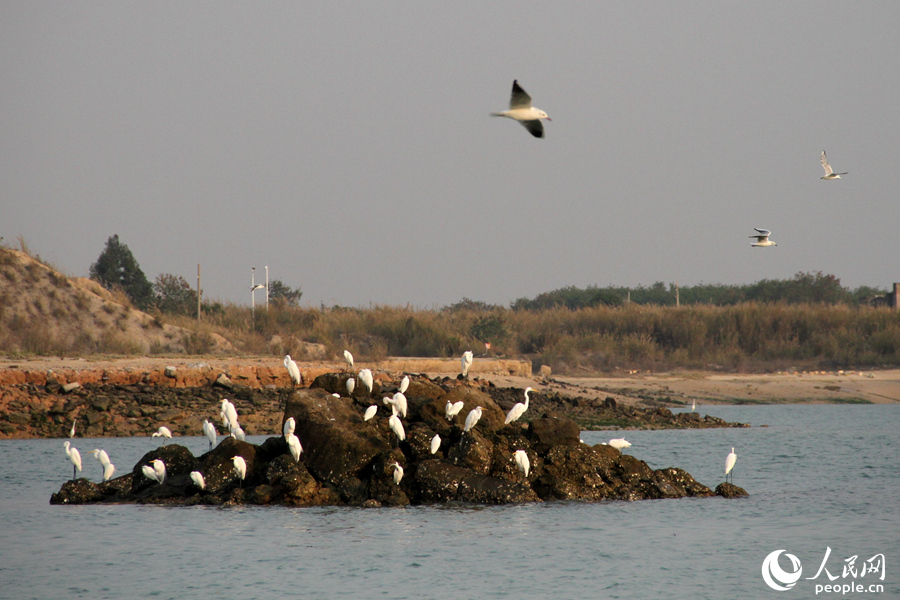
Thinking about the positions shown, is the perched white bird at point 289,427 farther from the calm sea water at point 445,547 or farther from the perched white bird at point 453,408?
the perched white bird at point 453,408

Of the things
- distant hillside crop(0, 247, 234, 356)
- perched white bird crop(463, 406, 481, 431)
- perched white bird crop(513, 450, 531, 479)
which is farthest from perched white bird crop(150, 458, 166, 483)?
distant hillside crop(0, 247, 234, 356)

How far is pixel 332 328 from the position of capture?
3778 cm

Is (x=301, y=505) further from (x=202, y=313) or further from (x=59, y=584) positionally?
(x=202, y=313)

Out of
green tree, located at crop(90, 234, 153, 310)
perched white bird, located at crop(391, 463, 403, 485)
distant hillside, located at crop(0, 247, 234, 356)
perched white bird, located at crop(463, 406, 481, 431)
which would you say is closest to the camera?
perched white bird, located at crop(391, 463, 403, 485)

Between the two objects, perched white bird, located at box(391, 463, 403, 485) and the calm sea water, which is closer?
the calm sea water


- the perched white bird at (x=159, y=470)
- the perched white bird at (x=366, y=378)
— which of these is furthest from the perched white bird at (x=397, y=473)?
the perched white bird at (x=159, y=470)

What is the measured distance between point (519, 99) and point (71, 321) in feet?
84.9

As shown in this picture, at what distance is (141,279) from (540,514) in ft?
134

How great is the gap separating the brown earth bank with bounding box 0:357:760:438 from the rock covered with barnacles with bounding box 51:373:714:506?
6327 mm

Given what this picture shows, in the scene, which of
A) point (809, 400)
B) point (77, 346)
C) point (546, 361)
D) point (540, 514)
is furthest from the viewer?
point (546, 361)

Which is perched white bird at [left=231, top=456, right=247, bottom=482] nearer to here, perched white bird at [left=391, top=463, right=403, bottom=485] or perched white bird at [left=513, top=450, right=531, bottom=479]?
perched white bird at [left=391, top=463, right=403, bottom=485]

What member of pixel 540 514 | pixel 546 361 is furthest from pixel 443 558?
pixel 546 361

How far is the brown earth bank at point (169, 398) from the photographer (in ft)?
73.6

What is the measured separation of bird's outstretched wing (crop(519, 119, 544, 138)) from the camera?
12883 mm
